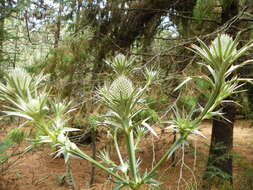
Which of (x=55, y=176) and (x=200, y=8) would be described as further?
(x=55, y=176)

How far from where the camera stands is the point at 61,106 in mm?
958

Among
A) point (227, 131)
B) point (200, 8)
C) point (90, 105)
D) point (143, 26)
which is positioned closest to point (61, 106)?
point (90, 105)

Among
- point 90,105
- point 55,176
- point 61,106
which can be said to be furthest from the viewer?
point 55,176

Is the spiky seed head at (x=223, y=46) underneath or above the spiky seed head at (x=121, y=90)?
above

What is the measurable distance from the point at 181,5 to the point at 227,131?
8.68 ft

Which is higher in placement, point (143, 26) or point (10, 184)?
point (143, 26)

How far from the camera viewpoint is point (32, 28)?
20.8 feet

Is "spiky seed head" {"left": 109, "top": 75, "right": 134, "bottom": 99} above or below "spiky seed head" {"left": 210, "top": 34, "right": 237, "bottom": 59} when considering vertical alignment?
below

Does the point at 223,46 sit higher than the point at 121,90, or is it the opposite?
the point at 223,46

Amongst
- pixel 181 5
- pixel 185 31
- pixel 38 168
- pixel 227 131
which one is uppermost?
pixel 181 5

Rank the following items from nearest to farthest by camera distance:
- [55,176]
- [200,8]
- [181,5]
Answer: [200,8]
[181,5]
[55,176]

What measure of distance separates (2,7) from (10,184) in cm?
401

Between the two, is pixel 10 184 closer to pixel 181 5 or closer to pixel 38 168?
pixel 38 168

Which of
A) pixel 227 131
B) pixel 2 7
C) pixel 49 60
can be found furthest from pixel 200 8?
pixel 2 7
